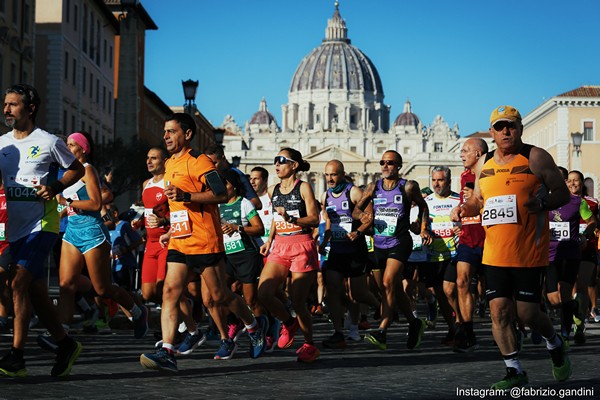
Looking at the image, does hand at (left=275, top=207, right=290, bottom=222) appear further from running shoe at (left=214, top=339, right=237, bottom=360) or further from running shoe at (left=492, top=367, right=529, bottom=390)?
running shoe at (left=492, top=367, right=529, bottom=390)

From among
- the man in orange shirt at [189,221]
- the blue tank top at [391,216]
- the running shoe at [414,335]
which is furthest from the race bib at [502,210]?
the blue tank top at [391,216]

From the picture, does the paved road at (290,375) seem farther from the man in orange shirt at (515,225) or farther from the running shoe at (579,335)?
the man in orange shirt at (515,225)

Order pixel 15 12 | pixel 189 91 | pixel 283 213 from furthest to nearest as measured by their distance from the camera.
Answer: pixel 15 12 < pixel 189 91 < pixel 283 213

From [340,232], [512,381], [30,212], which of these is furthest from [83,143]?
[512,381]

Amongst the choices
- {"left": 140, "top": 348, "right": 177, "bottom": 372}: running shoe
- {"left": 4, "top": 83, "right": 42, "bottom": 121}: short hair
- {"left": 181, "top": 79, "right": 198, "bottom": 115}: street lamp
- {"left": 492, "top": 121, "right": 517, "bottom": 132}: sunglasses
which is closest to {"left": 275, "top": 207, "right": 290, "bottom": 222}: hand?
{"left": 140, "top": 348, "right": 177, "bottom": 372}: running shoe

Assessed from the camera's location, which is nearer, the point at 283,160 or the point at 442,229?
the point at 283,160

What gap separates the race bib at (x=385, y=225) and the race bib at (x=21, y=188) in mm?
4253

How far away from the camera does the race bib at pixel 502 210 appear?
24.5 feet

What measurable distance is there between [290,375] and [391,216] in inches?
133

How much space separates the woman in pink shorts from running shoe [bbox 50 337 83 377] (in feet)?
7.95

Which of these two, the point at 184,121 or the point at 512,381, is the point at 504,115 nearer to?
the point at 512,381

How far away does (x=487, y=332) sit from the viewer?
13.9 m

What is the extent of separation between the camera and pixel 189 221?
8.58m

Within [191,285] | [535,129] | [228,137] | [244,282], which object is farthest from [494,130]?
[228,137]
